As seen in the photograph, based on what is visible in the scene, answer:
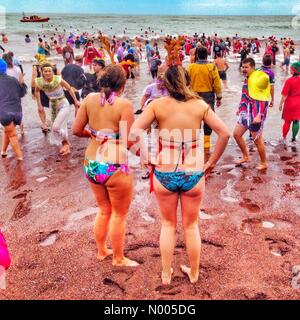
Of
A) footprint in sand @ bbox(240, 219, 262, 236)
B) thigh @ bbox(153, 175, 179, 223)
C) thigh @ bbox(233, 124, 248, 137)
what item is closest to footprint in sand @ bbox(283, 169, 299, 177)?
thigh @ bbox(233, 124, 248, 137)

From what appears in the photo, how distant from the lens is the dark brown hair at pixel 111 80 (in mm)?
2836

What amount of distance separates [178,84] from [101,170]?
3.03 ft

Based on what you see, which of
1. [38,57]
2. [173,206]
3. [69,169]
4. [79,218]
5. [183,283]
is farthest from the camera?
[38,57]

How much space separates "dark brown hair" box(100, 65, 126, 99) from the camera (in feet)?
9.30

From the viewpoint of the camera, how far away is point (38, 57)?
24.4ft

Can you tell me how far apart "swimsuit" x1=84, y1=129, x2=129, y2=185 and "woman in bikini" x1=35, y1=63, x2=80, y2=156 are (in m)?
3.25

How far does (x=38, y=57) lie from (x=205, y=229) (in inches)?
209

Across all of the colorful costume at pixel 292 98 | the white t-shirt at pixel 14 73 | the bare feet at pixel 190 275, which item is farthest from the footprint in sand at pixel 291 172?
the white t-shirt at pixel 14 73

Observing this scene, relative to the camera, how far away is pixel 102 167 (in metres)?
2.94

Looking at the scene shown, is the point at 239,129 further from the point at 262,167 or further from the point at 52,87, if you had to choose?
the point at 52,87

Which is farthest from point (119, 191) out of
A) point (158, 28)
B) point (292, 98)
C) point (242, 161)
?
point (158, 28)

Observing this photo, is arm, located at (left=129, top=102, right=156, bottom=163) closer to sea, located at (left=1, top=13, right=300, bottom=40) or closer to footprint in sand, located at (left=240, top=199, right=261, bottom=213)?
footprint in sand, located at (left=240, top=199, right=261, bottom=213)
